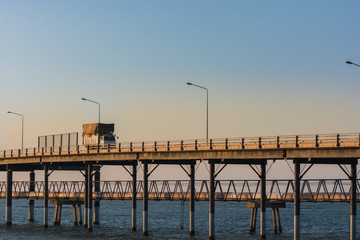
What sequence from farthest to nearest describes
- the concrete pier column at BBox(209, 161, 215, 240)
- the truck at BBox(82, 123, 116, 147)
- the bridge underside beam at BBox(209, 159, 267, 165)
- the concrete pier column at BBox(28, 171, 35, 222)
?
1. the concrete pier column at BBox(28, 171, 35, 222)
2. the truck at BBox(82, 123, 116, 147)
3. the bridge underside beam at BBox(209, 159, 267, 165)
4. the concrete pier column at BBox(209, 161, 215, 240)

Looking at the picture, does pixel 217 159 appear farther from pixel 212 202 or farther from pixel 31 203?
pixel 31 203

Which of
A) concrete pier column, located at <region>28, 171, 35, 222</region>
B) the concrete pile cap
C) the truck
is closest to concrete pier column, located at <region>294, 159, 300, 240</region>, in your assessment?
the truck

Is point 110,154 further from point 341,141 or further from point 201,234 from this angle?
point 341,141

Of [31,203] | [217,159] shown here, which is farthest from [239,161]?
[31,203]

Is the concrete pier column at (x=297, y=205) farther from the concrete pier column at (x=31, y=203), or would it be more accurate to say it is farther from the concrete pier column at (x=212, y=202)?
the concrete pier column at (x=31, y=203)

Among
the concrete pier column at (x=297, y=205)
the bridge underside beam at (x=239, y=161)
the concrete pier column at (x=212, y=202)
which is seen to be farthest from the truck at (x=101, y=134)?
the concrete pier column at (x=297, y=205)

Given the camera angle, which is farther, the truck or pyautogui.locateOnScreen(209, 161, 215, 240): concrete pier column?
the truck

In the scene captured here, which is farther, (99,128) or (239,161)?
(99,128)

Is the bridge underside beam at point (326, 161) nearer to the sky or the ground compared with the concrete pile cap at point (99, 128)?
nearer to the ground

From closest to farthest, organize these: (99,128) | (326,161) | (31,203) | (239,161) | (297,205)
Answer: (297,205), (326,161), (239,161), (99,128), (31,203)

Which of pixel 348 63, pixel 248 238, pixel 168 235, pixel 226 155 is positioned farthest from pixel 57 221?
pixel 348 63

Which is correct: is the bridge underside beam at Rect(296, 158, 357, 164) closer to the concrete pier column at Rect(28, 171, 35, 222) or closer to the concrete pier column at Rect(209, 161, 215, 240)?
the concrete pier column at Rect(209, 161, 215, 240)

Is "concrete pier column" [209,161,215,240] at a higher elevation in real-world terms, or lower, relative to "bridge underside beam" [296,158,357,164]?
lower

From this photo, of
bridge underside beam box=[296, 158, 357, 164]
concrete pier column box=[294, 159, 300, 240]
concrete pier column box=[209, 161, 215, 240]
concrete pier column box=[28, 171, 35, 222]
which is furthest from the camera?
concrete pier column box=[28, 171, 35, 222]
